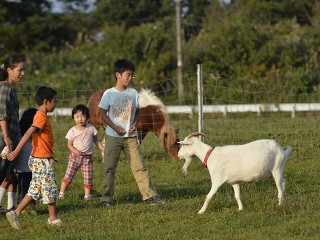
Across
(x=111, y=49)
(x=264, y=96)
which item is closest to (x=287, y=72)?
(x=264, y=96)

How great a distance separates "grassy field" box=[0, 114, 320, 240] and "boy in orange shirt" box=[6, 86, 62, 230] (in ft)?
0.97

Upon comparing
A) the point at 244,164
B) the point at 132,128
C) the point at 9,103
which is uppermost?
the point at 9,103

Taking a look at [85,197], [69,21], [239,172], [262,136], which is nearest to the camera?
[239,172]

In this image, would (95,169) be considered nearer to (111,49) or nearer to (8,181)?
(8,181)

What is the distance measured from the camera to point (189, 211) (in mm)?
8195

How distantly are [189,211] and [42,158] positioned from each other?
184cm

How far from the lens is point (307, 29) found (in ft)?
102

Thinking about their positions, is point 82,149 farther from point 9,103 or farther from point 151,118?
point 151,118

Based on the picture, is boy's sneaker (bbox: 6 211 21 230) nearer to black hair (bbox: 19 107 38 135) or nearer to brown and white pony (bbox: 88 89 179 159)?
black hair (bbox: 19 107 38 135)

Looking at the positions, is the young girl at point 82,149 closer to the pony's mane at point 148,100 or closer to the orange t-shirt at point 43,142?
the orange t-shirt at point 43,142

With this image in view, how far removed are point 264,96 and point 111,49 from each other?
1094cm

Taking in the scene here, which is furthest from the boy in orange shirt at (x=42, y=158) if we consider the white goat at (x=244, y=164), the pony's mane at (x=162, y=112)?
the pony's mane at (x=162, y=112)

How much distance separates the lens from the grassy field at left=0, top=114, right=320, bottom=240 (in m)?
7.07

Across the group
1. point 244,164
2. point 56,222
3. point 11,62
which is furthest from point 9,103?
point 244,164
